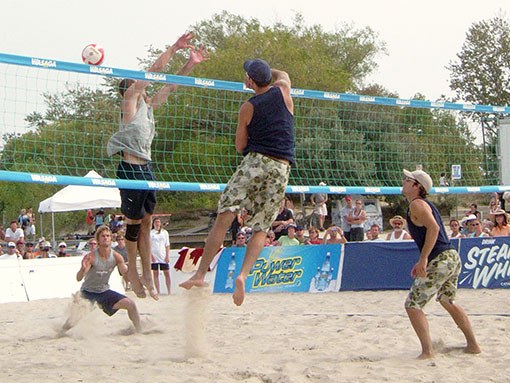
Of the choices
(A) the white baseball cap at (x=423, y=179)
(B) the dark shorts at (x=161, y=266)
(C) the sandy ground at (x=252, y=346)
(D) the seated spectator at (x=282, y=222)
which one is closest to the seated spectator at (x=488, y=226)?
(C) the sandy ground at (x=252, y=346)

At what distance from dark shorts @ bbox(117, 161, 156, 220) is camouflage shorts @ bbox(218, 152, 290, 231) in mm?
1290

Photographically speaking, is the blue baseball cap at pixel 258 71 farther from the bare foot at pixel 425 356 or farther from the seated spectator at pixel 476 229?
the seated spectator at pixel 476 229

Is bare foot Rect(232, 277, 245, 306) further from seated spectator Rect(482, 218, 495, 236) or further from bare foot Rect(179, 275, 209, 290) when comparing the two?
seated spectator Rect(482, 218, 495, 236)

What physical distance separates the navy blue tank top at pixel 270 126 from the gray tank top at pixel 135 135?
1.20 meters

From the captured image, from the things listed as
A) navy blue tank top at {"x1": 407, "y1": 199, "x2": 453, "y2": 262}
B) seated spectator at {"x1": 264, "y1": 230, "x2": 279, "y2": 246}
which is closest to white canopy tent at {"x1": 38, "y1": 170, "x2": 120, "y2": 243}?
seated spectator at {"x1": 264, "y1": 230, "x2": 279, "y2": 246}

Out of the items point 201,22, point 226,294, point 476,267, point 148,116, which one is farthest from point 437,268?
point 201,22

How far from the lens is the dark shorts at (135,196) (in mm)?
7426

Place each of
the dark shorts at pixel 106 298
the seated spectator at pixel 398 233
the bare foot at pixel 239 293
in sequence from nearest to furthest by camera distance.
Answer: the bare foot at pixel 239 293 → the dark shorts at pixel 106 298 → the seated spectator at pixel 398 233

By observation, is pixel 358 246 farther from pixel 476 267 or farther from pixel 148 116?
pixel 148 116

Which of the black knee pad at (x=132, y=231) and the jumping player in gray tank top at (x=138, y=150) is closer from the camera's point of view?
the jumping player in gray tank top at (x=138, y=150)

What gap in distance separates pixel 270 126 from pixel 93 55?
238cm

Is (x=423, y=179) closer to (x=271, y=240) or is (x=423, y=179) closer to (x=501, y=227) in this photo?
(x=501, y=227)

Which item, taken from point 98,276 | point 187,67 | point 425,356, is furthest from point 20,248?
point 425,356

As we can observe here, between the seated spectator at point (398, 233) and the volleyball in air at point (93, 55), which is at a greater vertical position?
the volleyball in air at point (93, 55)
